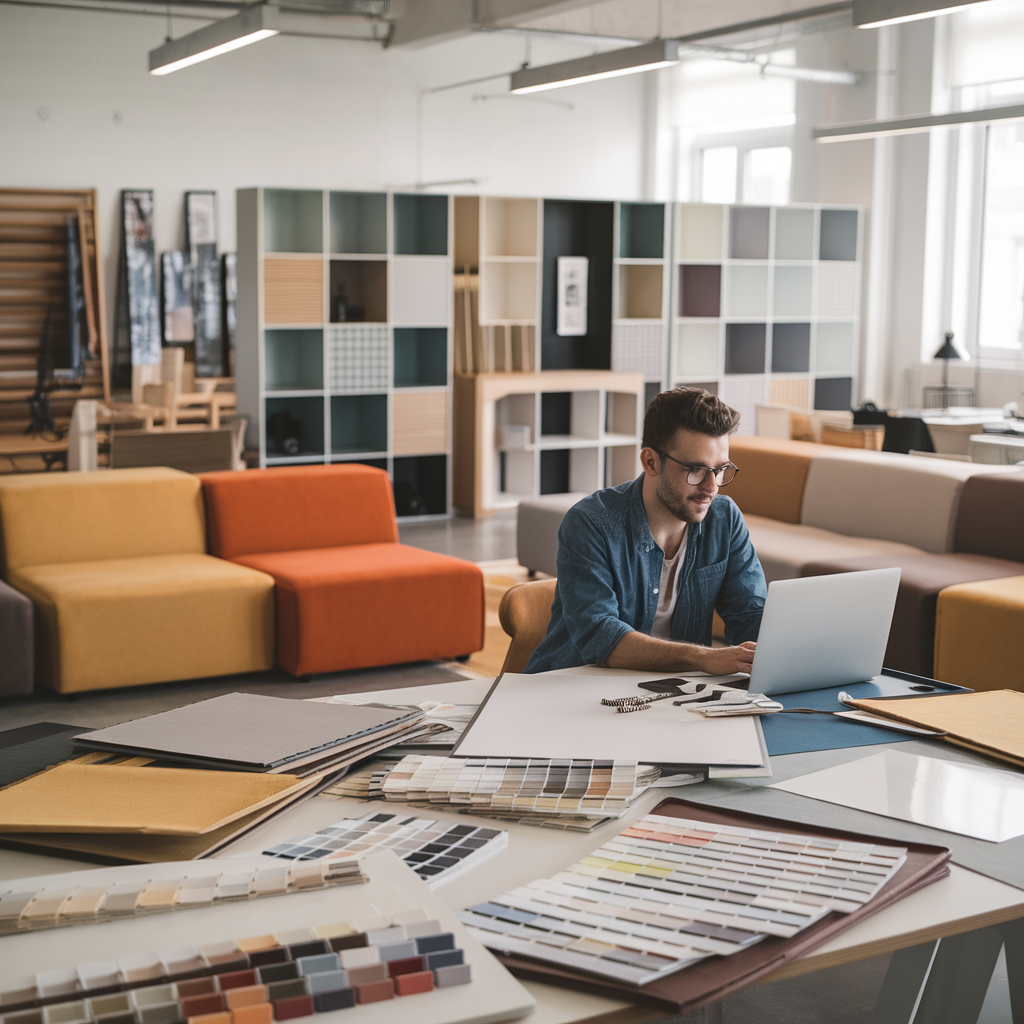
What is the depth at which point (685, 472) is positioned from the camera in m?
2.70

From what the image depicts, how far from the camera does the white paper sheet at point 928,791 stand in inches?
68.9

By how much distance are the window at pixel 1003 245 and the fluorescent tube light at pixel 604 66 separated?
3.81 meters

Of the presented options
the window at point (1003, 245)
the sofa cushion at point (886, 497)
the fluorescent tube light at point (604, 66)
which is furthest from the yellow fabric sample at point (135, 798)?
the window at point (1003, 245)

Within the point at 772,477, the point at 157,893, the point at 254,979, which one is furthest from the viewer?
the point at 772,477

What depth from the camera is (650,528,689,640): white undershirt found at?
2.84m

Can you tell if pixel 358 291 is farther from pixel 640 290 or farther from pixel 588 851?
pixel 588 851

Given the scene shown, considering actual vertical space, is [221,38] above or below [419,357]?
above

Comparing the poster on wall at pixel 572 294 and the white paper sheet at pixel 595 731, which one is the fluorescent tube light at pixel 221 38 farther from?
the white paper sheet at pixel 595 731

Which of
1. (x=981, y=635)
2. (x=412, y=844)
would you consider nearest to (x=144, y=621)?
(x=981, y=635)

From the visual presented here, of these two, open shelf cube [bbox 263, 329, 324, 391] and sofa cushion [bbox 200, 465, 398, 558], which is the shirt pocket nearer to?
sofa cushion [bbox 200, 465, 398, 558]

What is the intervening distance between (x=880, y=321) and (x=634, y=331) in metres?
2.76

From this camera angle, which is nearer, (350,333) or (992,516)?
(992,516)

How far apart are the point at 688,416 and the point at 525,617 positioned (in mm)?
639

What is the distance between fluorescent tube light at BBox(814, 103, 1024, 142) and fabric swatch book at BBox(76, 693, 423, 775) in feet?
23.8
